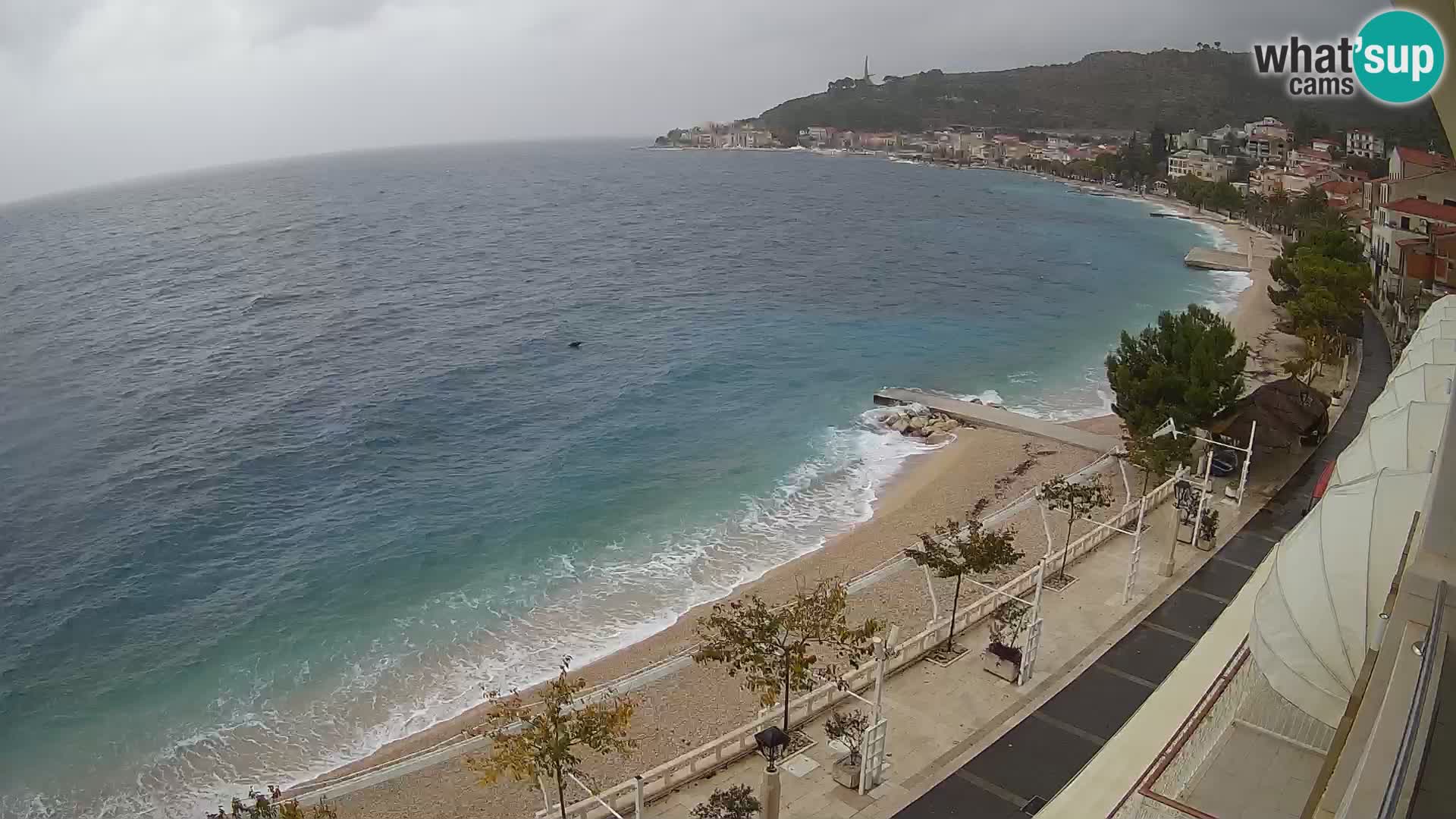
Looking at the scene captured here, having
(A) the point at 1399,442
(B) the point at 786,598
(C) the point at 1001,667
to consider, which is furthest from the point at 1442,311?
(B) the point at 786,598

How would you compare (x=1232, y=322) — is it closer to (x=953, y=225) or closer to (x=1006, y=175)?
(x=953, y=225)

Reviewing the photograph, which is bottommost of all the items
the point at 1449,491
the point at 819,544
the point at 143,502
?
the point at 819,544

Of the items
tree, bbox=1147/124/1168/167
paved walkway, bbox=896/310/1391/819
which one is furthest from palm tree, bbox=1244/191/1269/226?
paved walkway, bbox=896/310/1391/819

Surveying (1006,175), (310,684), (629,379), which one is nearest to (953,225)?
(629,379)

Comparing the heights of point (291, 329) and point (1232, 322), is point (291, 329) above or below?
above

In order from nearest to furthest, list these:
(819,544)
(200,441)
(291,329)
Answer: (819,544), (200,441), (291,329)

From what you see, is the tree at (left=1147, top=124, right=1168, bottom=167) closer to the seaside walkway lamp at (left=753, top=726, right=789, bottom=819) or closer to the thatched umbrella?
the thatched umbrella

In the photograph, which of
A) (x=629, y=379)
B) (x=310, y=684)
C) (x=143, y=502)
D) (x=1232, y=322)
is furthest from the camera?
(x=1232, y=322)
